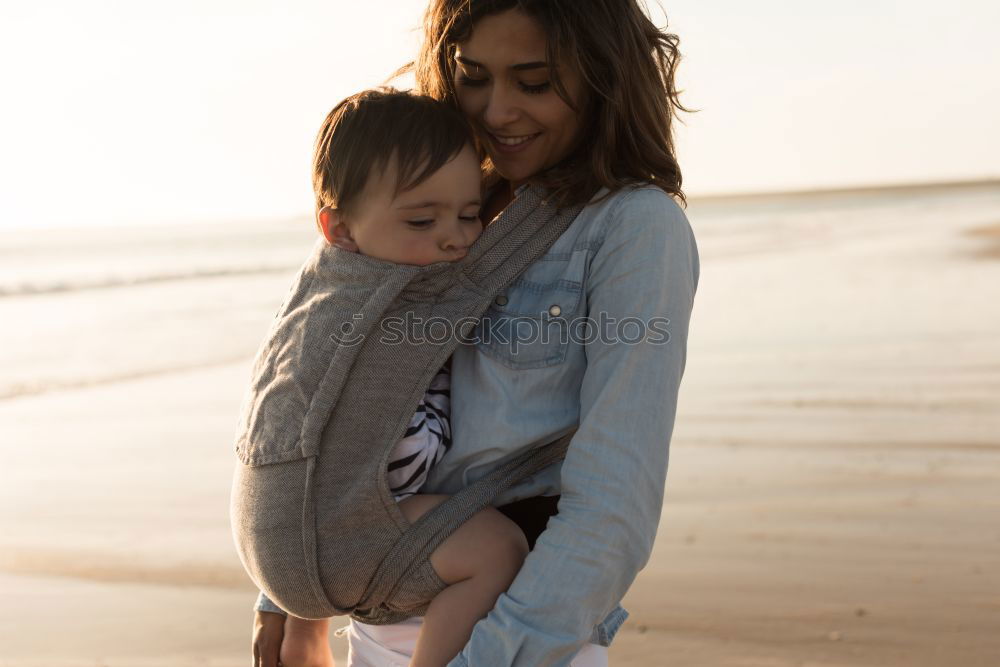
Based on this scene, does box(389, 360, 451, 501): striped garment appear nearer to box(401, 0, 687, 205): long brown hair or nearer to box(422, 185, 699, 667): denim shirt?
box(422, 185, 699, 667): denim shirt

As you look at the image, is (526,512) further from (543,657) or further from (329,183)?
(329,183)

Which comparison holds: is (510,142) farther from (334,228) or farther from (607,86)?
(334,228)

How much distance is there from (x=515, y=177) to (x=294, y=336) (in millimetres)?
543

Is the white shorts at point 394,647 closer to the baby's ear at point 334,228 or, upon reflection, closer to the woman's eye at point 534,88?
the baby's ear at point 334,228

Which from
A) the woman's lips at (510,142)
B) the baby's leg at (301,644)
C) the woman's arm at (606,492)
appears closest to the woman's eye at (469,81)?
the woman's lips at (510,142)

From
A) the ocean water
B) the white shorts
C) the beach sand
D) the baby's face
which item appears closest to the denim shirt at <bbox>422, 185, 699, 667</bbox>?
the baby's face

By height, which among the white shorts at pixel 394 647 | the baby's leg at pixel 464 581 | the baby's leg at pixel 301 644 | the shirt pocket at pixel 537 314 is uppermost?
the shirt pocket at pixel 537 314

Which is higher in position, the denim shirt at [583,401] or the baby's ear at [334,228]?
the baby's ear at [334,228]

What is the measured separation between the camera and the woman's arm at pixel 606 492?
1.70 metres

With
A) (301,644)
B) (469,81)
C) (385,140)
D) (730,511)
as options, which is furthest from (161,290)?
(385,140)

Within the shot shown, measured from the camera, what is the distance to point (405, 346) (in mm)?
1911

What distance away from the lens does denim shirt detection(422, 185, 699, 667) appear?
1.71m

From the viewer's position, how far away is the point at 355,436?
6.12 ft

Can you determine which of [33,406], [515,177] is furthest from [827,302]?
[515,177]
